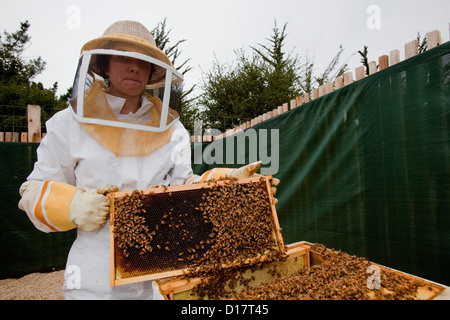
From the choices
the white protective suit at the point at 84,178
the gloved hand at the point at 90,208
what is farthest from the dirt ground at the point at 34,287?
the gloved hand at the point at 90,208

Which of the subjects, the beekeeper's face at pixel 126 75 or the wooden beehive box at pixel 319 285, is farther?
the beekeeper's face at pixel 126 75

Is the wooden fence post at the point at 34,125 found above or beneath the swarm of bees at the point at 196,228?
above

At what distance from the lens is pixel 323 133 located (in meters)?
3.47

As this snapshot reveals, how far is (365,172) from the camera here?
9.21ft

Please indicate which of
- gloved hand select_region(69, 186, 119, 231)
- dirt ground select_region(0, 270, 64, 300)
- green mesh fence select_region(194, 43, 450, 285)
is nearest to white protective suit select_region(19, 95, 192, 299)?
gloved hand select_region(69, 186, 119, 231)

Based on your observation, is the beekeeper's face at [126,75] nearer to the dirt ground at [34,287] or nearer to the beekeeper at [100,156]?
the beekeeper at [100,156]

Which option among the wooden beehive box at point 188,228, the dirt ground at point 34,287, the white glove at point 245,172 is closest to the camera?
the wooden beehive box at point 188,228

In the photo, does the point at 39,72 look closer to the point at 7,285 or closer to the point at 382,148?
the point at 7,285

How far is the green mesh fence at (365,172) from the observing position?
2182mm

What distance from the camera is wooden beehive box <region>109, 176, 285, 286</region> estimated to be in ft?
4.53

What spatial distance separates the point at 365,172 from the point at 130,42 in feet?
8.72

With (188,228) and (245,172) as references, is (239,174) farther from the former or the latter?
(188,228)

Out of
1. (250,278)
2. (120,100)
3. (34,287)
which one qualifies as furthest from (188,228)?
(34,287)

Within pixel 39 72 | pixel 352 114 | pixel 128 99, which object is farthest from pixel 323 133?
pixel 39 72
